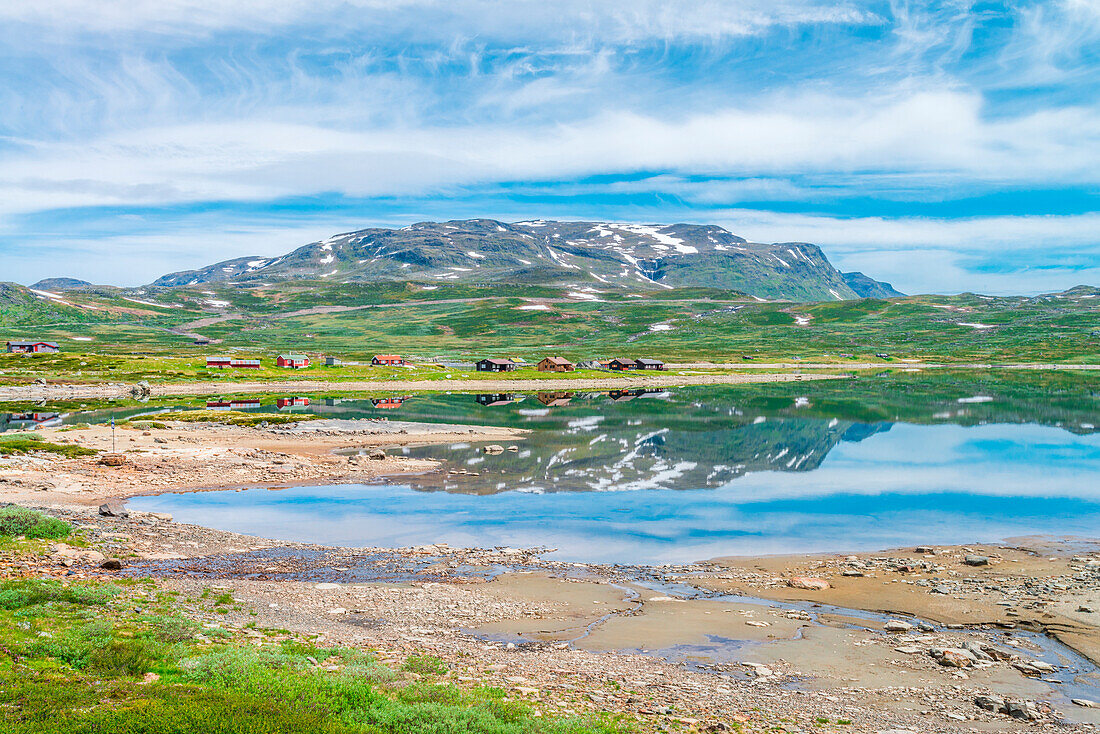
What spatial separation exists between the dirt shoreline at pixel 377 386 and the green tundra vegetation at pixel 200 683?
323 ft

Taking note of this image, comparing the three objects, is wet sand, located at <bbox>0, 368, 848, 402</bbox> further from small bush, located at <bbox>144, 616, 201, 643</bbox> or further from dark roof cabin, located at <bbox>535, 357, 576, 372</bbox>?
small bush, located at <bbox>144, 616, 201, 643</bbox>

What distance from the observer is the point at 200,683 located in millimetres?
14914

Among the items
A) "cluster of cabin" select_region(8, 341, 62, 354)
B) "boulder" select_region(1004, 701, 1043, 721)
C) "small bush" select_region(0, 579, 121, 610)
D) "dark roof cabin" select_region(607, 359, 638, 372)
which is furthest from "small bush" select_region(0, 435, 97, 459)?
"cluster of cabin" select_region(8, 341, 62, 354)

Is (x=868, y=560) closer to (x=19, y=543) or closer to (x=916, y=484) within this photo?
(x=916, y=484)

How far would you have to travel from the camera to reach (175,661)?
53.0 feet

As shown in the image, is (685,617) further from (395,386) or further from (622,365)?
(622,365)

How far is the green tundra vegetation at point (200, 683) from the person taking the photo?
479 inches

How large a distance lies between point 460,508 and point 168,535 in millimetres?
16124

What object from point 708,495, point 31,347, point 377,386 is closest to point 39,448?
point 708,495

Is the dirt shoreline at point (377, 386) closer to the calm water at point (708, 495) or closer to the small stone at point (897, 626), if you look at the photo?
the calm water at point (708, 495)

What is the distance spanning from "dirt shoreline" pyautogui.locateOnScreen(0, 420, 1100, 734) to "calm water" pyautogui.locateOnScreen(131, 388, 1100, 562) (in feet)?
12.4

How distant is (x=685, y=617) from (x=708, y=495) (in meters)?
24.7

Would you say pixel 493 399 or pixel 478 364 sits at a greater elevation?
pixel 478 364

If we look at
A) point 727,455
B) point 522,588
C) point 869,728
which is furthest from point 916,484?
point 869,728
